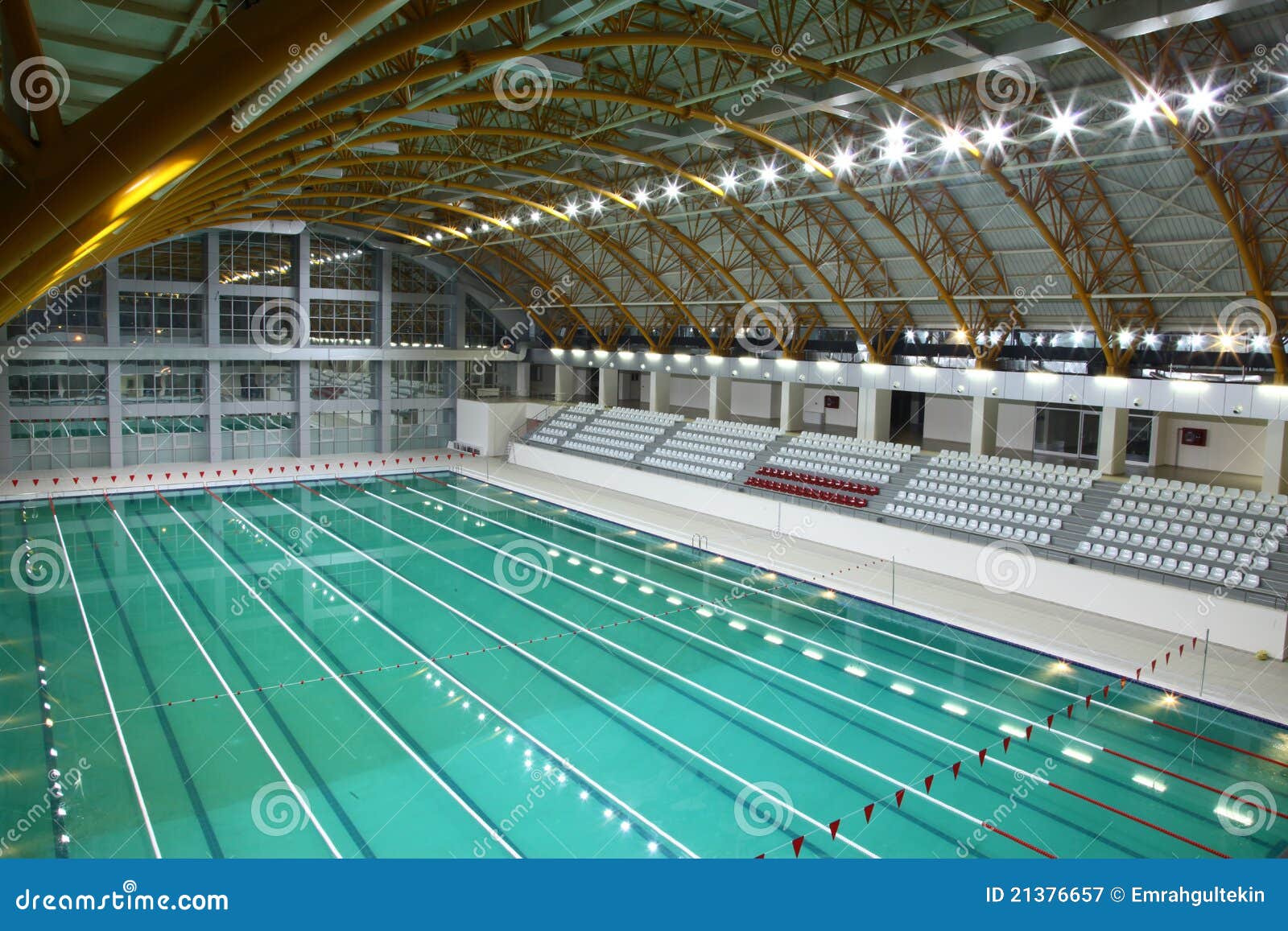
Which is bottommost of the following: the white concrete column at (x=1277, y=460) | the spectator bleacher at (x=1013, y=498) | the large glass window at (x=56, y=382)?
the spectator bleacher at (x=1013, y=498)

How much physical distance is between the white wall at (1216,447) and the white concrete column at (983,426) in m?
4.62

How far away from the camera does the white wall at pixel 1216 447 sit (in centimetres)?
2492

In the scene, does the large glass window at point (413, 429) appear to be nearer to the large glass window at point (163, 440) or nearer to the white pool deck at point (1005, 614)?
the large glass window at point (163, 440)

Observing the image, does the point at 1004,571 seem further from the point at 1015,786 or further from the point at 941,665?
the point at 1015,786

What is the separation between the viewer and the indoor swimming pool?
406 inches

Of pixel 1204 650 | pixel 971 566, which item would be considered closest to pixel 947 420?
pixel 971 566

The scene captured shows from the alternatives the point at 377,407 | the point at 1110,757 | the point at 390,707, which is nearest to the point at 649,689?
the point at 390,707

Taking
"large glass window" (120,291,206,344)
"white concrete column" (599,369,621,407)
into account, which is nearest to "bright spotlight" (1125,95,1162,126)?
"white concrete column" (599,369,621,407)

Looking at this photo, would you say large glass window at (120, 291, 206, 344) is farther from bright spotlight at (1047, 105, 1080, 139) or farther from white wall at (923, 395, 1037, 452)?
bright spotlight at (1047, 105, 1080, 139)

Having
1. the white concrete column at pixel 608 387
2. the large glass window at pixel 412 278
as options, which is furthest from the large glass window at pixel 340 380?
the white concrete column at pixel 608 387

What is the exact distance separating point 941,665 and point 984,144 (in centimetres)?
1118

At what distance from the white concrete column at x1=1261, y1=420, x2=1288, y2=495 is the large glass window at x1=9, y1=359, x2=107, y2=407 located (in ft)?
122

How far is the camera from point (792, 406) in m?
33.3

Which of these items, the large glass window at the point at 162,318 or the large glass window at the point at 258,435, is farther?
the large glass window at the point at 258,435
